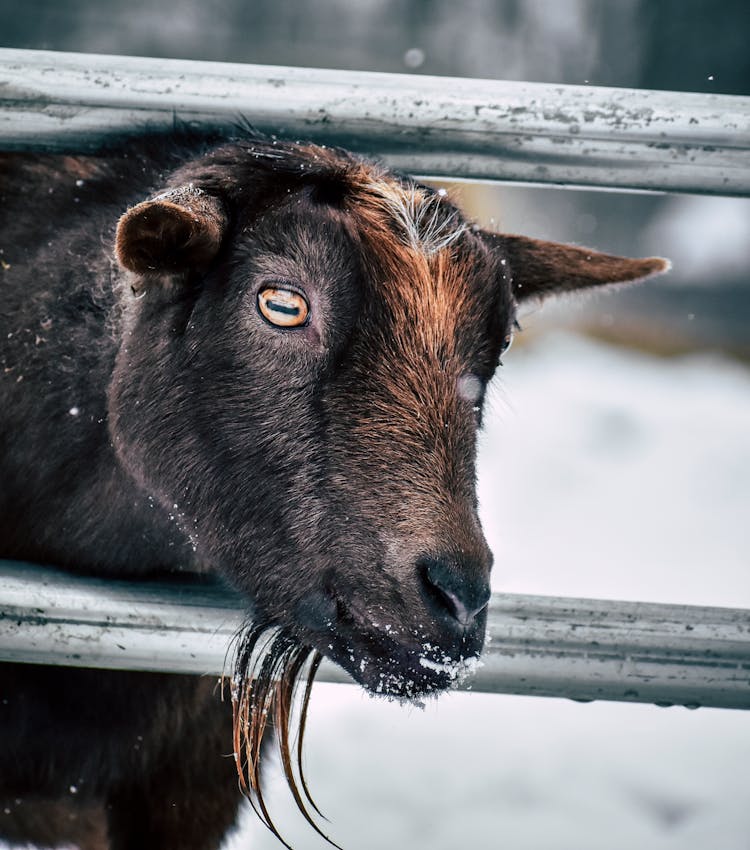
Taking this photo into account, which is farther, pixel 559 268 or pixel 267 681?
pixel 559 268

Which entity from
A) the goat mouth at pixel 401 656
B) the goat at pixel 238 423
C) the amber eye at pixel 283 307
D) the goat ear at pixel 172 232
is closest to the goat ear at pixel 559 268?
the goat at pixel 238 423

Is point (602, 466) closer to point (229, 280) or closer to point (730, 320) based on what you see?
point (730, 320)

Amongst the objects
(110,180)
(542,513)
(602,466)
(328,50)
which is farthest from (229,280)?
(328,50)

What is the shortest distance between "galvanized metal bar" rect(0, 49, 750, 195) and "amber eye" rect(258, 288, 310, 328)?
32 centimetres

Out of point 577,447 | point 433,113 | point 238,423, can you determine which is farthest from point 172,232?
point 577,447

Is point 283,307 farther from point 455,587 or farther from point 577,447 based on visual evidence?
point 577,447

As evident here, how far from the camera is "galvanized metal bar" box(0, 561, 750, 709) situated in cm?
182

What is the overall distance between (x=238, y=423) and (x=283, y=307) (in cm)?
25

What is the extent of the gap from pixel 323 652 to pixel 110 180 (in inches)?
51.1

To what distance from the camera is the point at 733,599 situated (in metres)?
5.51

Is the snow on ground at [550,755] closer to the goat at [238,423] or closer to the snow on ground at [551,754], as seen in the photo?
the snow on ground at [551,754]

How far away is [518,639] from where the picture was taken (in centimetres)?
187

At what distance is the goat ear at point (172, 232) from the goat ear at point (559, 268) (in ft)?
2.59

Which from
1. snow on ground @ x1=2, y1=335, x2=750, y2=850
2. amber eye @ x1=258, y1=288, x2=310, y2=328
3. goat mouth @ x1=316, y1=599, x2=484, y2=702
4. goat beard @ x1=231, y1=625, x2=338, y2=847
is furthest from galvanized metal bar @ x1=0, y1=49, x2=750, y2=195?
goat beard @ x1=231, y1=625, x2=338, y2=847
